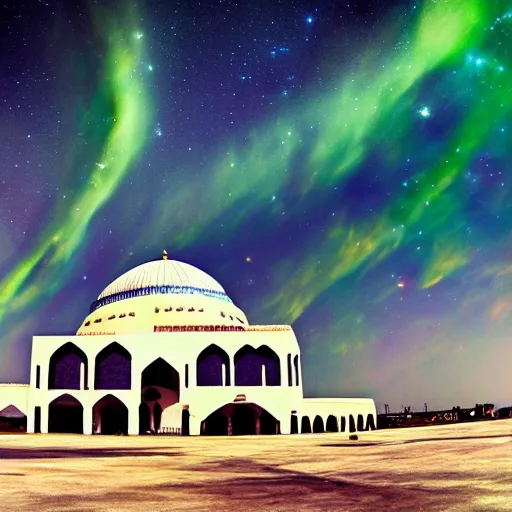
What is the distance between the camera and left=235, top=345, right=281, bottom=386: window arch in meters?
40.3

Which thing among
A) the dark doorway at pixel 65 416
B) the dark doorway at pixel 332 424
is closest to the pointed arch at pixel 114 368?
the dark doorway at pixel 65 416

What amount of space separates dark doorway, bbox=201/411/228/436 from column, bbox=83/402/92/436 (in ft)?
21.7

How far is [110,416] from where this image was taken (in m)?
38.8

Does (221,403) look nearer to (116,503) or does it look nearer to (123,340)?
(123,340)

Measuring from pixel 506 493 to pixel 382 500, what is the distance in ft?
5.27

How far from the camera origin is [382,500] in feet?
25.9

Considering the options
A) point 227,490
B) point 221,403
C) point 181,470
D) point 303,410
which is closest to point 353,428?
point 303,410

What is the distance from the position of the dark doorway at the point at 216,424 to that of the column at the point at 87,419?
21.7 ft

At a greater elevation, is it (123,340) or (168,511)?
(123,340)

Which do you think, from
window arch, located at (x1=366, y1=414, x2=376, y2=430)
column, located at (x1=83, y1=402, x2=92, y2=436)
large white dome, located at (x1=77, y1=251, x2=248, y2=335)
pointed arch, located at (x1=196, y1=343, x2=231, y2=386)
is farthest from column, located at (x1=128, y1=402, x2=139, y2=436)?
window arch, located at (x1=366, y1=414, x2=376, y2=430)

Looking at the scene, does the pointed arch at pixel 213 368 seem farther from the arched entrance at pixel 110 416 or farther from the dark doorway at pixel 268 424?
the arched entrance at pixel 110 416

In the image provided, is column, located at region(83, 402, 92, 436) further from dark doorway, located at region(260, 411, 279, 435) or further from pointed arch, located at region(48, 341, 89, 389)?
dark doorway, located at region(260, 411, 279, 435)

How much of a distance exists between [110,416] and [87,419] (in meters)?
3.39

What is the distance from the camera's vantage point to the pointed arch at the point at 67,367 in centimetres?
3856
